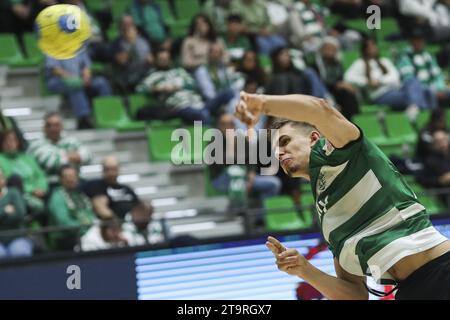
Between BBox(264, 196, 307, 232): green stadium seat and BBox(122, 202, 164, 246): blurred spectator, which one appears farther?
BBox(264, 196, 307, 232): green stadium seat

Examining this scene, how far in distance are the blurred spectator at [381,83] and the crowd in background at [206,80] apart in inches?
0.5

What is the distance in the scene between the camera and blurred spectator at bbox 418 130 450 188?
11594mm

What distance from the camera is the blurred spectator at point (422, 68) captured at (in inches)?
531

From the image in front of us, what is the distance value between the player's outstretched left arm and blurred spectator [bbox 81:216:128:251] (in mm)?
3652

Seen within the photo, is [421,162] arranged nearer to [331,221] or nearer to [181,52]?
[181,52]

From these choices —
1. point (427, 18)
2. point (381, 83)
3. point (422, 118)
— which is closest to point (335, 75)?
point (381, 83)

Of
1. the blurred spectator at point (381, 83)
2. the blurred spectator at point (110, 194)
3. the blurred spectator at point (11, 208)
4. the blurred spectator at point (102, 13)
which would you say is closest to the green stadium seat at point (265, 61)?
the blurred spectator at point (381, 83)

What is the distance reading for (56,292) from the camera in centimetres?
765

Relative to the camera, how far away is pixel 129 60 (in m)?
11.9

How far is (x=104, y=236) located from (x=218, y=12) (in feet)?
17.8

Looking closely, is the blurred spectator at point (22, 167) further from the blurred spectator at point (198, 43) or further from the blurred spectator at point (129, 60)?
the blurred spectator at point (198, 43)

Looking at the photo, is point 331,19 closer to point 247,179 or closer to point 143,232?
point 247,179

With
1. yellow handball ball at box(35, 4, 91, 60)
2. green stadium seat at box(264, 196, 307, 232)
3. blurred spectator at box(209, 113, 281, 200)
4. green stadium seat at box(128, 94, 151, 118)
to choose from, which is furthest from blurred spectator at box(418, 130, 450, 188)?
yellow handball ball at box(35, 4, 91, 60)

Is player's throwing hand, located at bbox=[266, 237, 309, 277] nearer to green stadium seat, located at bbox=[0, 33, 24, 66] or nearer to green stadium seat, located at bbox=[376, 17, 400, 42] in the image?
green stadium seat, located at bbox=[0, 33, 24, 66]
